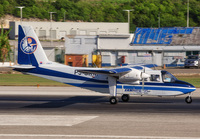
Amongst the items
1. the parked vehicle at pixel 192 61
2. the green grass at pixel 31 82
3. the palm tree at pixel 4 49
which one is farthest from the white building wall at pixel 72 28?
the green grass at pixel 31 82

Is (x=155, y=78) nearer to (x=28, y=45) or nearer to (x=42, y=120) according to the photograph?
(x=42, y=120)

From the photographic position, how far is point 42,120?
768 inches

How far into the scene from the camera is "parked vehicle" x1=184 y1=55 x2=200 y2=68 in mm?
64125

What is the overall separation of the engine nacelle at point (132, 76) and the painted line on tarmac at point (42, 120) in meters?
6.02

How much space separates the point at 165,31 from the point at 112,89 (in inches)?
1908

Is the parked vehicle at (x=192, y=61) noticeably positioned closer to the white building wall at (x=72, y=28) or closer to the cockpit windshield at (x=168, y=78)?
the white building wall at (x=72, y=28)

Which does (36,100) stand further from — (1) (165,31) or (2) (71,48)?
(1) (165,31)

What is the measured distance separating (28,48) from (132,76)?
25.5 ft

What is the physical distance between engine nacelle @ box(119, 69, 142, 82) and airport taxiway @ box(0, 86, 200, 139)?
1712 mm

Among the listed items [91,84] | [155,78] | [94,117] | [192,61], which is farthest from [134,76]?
[192,61]

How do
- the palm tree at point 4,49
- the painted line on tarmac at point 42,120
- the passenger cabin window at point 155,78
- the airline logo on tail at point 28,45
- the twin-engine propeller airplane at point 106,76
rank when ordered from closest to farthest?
the painted line on tarmac at point 42,120, the twin-engine propeller airplane at point 106,76, the passenger cabin window at point 155,78, the airline logo on tail at point 28,45, the palm tree at point 4,49

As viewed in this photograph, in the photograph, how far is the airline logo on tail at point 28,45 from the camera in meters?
27.0

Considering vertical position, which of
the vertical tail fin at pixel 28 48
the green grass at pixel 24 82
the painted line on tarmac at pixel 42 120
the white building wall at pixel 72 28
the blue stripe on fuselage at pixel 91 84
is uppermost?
the white building wall at pixel 72 28

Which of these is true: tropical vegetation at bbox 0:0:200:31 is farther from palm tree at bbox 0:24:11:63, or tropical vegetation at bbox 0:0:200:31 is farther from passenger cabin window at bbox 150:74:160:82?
passenger cabin window at bbox 150:74:160:82
